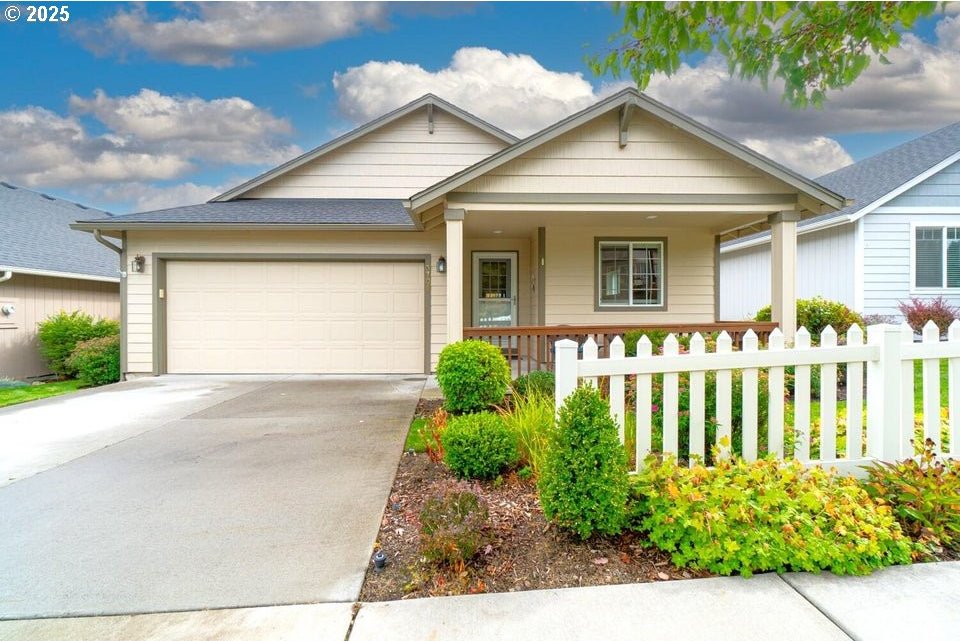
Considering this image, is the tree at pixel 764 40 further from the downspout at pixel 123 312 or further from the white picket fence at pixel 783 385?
the downspout at pixel 123 312

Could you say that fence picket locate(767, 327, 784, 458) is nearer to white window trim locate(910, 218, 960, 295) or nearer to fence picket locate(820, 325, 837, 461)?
fence picket locate(820, 325, 837, 461)

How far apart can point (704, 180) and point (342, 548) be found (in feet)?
23.6

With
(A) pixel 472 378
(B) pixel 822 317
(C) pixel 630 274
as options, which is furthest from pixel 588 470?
(B) pixel 822 317

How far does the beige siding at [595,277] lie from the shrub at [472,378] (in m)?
4.25

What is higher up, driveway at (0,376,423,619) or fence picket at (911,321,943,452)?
fence picket at (911,321,943,452)

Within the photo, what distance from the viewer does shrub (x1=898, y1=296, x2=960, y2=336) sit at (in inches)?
434

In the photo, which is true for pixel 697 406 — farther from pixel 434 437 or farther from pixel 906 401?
pixel 434 437

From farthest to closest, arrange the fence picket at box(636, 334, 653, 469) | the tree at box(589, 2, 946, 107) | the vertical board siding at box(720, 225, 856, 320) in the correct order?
the vertical board siding at box(720, 225, 856, 320), the tree at box(589, 2, 946, 107), the fence picket at box(636, 334, 653, 469)

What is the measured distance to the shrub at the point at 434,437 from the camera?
4.28 m

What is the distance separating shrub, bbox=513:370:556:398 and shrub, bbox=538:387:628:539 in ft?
10.9

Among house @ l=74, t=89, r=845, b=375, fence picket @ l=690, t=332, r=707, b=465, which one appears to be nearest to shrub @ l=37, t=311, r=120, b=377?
house @ l=74, t=89, r=845, b=375

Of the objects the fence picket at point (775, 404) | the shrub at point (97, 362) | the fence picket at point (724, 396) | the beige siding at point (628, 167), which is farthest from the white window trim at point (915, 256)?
the shrub at point (97, 362)

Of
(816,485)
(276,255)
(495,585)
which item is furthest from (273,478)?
(276,255)

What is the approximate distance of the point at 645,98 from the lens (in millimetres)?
7109
